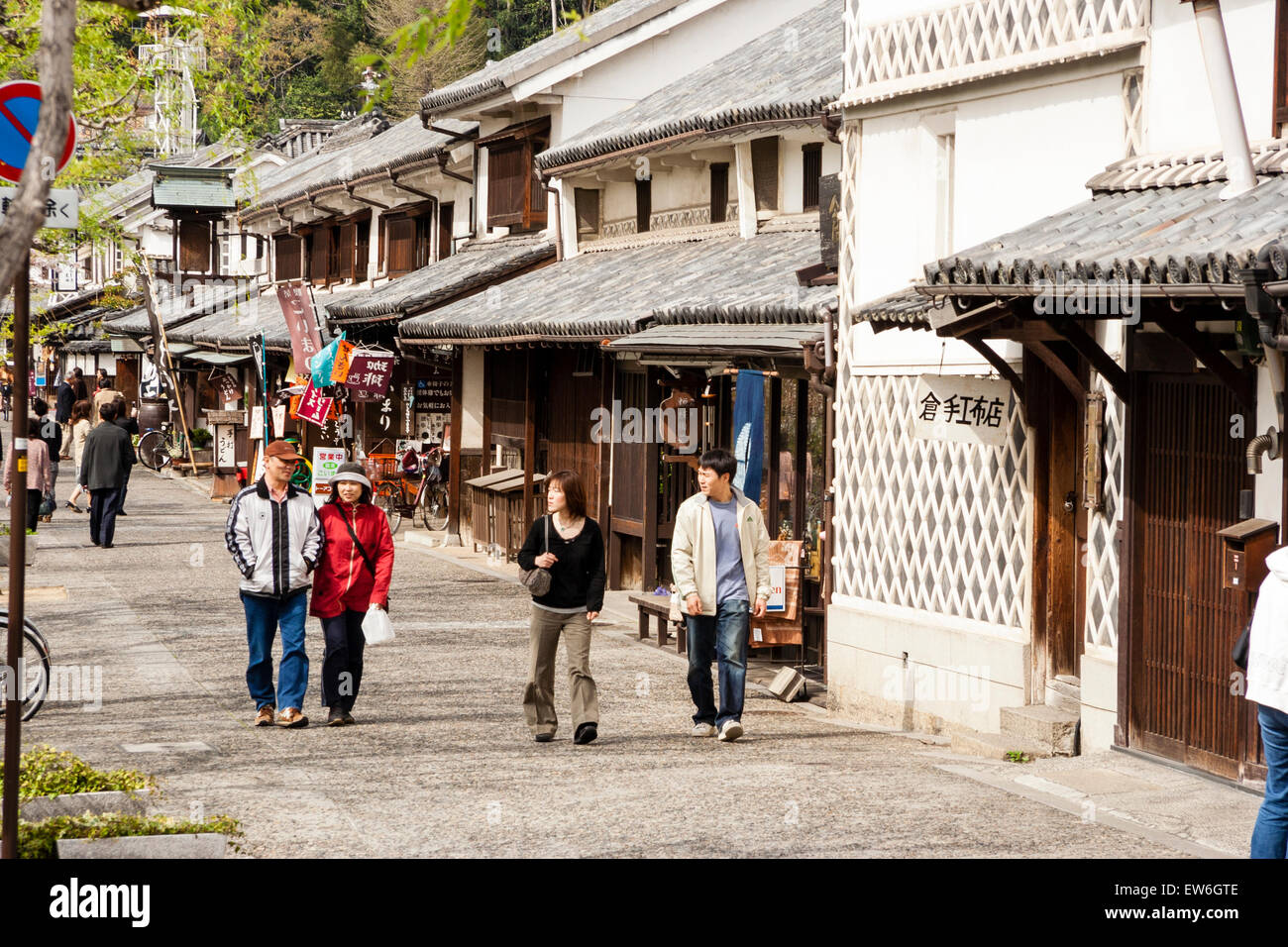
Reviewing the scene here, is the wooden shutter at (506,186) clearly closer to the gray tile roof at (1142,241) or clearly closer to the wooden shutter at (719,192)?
the wooden shutter at (719,192)

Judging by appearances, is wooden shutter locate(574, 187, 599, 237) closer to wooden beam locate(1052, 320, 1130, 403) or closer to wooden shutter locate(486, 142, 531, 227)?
wooden shutter locate(486, 142, 531, 227)

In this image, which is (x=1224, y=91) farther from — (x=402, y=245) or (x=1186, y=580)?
(x=402, y=245)

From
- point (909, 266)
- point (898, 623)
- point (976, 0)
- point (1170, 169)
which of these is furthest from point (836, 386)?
point (1170, 169)

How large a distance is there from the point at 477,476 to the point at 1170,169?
16810 millimetres

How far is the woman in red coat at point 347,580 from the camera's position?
10.9m

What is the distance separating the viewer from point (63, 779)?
7.15m

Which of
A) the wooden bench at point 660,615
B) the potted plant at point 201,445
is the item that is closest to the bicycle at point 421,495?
the wooden bench at point 660,615

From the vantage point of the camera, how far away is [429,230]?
98.6ft

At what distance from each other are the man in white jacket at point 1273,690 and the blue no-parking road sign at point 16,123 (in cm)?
523

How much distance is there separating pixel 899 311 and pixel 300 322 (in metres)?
17.4

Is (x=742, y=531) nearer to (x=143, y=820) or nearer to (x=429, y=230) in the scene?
(x=143, y=820)

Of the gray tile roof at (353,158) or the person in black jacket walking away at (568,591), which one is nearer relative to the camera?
the person in black jacket walking away at (568,591)

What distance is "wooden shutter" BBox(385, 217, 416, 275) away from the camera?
30625 mm

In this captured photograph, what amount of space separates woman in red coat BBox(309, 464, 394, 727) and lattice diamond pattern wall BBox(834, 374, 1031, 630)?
4.08m
